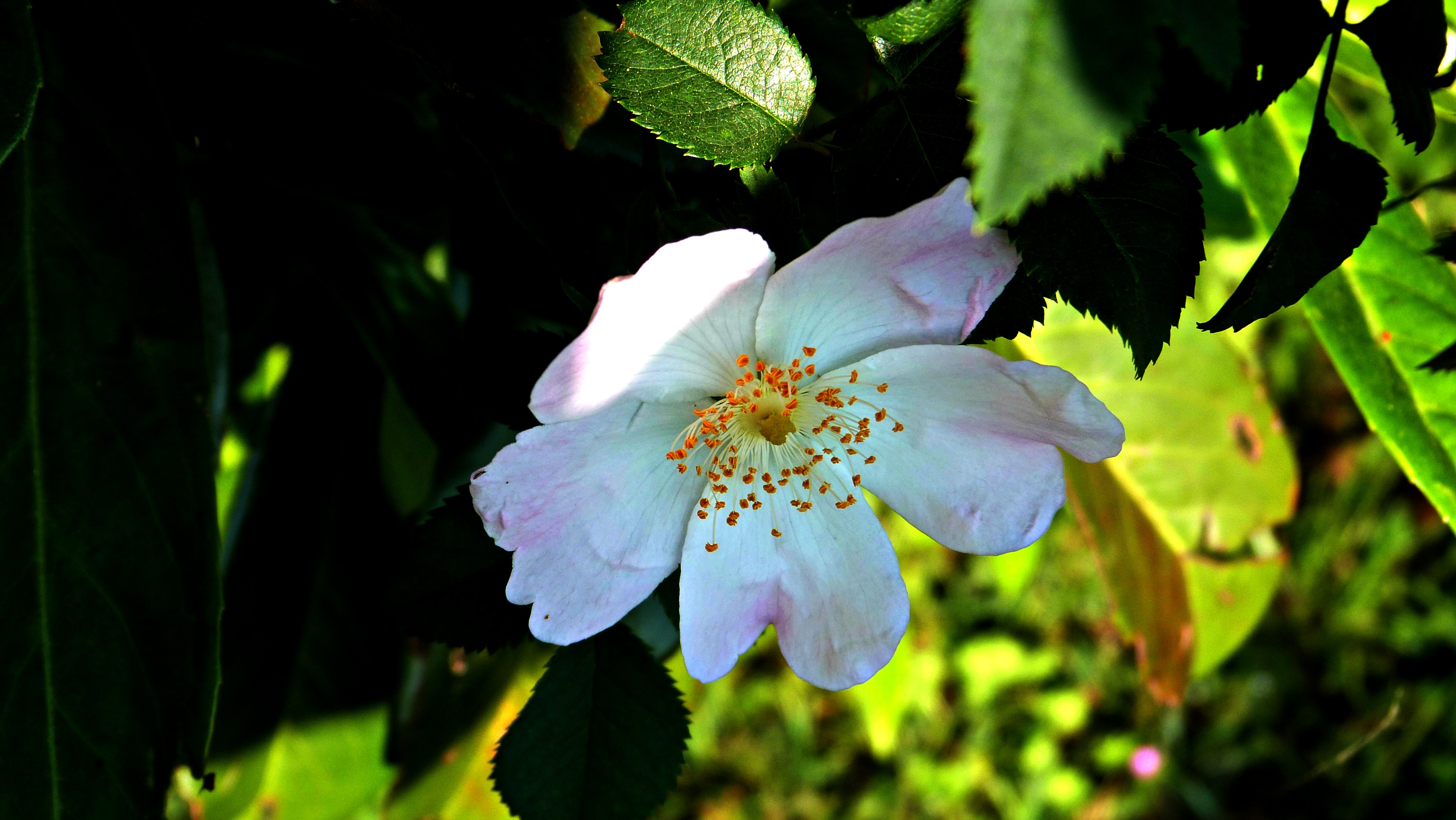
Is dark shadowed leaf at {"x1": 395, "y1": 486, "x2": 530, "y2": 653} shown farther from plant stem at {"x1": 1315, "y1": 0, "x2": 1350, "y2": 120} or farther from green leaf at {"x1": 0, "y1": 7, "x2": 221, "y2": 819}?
plant stem at {"x1": 1315, "y1": 0, "x2": 1350, "y2": 120}

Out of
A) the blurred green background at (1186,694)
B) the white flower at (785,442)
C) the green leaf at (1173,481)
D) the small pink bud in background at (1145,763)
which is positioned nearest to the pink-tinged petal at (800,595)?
the white flower at (785,442)

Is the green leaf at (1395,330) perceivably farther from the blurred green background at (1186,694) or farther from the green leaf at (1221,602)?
the blurred green background at (1186,694)

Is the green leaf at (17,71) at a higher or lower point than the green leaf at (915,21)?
higher

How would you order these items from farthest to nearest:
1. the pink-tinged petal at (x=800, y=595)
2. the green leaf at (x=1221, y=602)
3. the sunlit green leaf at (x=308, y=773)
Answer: the green leaf at (x=1221, y=602), the sunlit green leaf at (x=308, y=773), the pink-tinged petal at (x=800, y=595)

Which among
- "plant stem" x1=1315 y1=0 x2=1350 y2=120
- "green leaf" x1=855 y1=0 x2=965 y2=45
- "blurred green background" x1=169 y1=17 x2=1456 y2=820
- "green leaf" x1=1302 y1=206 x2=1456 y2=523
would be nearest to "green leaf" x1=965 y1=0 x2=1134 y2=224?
"green leaf" x1=855 y1=0 x2=965 y2=45

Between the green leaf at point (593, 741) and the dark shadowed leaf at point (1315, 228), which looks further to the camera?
the green leaf at point (593, 741)

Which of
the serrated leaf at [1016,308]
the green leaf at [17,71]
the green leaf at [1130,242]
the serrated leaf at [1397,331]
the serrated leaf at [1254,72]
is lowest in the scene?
the serrated leaf at [1397,331]

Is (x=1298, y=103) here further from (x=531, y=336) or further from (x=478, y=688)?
(x=478, y=688)

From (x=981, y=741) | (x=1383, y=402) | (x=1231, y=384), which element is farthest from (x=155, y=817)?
(x=981, y=741)
